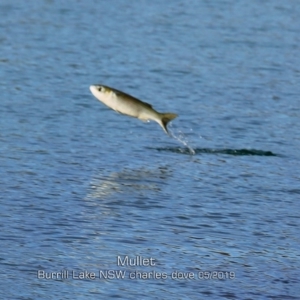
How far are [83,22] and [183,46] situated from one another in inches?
132

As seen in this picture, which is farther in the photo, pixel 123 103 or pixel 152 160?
pixel 152 160

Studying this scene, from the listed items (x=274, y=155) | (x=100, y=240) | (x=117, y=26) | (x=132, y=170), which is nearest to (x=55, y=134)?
(x=132, y=170)

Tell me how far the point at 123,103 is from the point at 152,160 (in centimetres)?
130

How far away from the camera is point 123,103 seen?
1159 cm

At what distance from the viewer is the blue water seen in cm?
855

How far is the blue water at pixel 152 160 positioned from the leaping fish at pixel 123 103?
686mm

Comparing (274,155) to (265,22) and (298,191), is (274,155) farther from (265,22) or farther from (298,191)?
(265,22)

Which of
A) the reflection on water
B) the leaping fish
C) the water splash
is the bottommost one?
the water splash

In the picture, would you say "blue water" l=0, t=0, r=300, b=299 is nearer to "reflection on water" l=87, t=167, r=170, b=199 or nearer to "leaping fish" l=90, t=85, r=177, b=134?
"reflection on water" l=87, t=167, r=170, b=199

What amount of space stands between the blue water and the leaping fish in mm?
686

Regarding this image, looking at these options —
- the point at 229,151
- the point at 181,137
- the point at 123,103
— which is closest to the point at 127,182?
the point at 123,103

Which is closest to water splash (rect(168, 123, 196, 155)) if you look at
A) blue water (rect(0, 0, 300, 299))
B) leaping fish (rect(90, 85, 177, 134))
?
blue water (rect(0, 0, 300, 299))

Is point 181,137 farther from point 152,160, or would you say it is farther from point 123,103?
point 123,103

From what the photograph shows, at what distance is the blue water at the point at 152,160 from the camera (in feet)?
28.1
